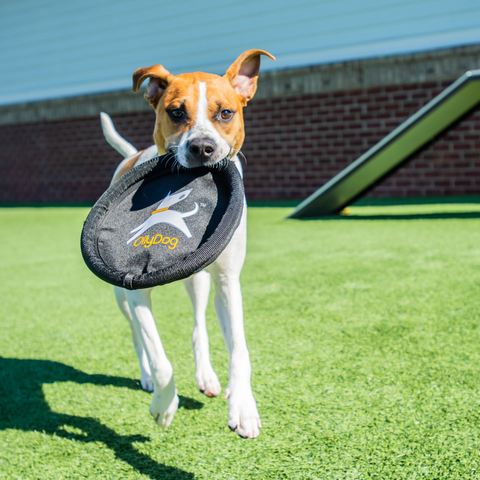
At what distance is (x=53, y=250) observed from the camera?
6.58 meters

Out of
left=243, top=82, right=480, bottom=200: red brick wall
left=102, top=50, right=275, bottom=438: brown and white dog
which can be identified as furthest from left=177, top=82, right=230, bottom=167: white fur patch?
left=243, top=82, right=480, bottom=200: red brick wall

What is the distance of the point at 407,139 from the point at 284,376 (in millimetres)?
4690

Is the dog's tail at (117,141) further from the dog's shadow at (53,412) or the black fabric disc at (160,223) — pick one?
the dog's shadow at (53,412)

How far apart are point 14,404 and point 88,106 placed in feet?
34.3

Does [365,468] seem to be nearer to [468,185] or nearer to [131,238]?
[131,238]

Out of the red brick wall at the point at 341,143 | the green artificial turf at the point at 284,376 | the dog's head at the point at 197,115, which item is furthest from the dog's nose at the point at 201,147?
the red brick wall at the point at 341,143

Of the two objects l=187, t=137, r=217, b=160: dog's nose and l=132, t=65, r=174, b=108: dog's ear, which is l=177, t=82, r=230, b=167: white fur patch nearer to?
l=187, t=137, r=217, b=160: dog's nose

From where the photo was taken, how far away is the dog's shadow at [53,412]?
185cm

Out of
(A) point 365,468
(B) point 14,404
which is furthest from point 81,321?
(A) point 365,468

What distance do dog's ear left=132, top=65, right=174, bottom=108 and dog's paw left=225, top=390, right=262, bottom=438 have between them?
1.51 meters

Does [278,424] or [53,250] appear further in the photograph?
[53,250]

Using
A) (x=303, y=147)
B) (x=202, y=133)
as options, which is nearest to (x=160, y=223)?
(x=202, y=133)

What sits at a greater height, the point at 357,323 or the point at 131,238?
the point at 131,238

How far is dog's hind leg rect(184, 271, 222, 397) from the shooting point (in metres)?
2.40
